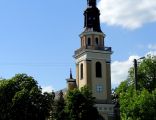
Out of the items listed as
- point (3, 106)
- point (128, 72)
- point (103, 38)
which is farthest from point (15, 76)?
point (103, 38)

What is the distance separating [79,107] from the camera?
232ft

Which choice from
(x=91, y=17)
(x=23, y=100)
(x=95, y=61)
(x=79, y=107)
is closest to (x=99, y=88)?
(x=95, y=61)

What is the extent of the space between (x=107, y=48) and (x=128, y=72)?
1208 cm

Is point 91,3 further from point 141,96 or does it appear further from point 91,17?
point 141,96

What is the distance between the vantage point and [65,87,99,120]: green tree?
7019 centimetres

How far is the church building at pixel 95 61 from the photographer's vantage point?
88.4m

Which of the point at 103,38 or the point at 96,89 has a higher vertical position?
the point at 103,38

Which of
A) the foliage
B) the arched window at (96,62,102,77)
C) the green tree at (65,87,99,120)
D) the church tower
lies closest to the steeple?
the church tower

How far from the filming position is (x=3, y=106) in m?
69.4

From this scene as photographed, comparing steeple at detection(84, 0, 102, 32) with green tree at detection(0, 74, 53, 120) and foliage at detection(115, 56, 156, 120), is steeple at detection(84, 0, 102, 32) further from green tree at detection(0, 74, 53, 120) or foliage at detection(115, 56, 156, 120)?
green tree at detection(0, 74, 53, 120)

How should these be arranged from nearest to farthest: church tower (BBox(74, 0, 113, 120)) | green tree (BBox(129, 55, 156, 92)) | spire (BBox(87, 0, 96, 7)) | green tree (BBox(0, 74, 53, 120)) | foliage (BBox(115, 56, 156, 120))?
foliage (BBox(115, 56, 156, 120)) < green tree (BBox(0, 74, 53, 120)) < green tree (BBox(129, 55, 156, 92)) < church tower (BBox(74, 0, 113, 120)) < spire (BBox(87, 0, 96, 7))

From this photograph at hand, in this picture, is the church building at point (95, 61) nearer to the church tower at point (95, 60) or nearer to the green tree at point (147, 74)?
the church tower at point (95, 60)

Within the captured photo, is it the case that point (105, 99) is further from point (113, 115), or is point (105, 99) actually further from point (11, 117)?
point (11, 117)

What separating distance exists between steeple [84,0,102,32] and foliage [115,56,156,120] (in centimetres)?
1476
